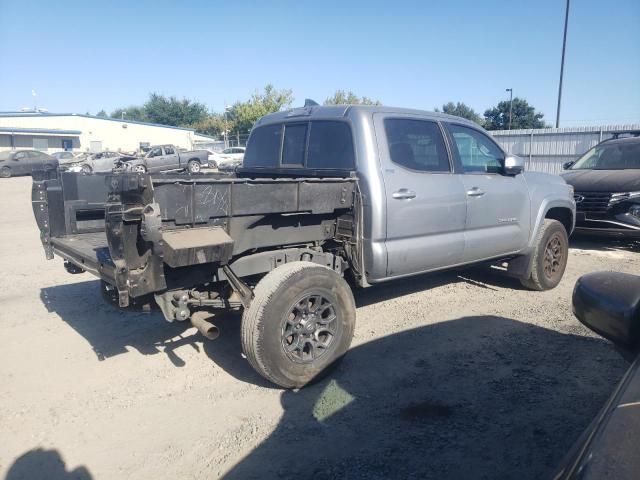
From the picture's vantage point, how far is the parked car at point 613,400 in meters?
1.20

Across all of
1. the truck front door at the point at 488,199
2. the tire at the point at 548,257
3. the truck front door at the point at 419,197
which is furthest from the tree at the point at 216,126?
the truck front door at the point at 419,197

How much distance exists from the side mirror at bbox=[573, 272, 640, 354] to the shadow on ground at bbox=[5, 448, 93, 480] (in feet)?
A: 8.98

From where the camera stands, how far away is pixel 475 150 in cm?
526

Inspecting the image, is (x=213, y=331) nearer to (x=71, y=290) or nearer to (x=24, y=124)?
(x=71, y=290)

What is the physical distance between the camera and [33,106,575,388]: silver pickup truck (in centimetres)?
313

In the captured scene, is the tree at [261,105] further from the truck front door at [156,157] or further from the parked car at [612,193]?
the parked car at [612,193]

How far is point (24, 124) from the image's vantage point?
45875 millimetres

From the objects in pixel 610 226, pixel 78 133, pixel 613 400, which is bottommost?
pixel 610 226

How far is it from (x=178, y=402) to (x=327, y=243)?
5.93ft

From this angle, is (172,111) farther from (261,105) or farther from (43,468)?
(43,468)

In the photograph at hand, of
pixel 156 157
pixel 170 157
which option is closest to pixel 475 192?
pixel 170 157

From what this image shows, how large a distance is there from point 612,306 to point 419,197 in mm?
2511

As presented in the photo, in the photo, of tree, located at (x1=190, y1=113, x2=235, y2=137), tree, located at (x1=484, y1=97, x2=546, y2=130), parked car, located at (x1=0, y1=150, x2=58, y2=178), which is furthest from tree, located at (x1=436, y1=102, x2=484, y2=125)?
parked car, located at (x1=0, y1=150, x2=58, y2=178)

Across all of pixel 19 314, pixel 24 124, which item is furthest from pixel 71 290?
pixel 24 124
